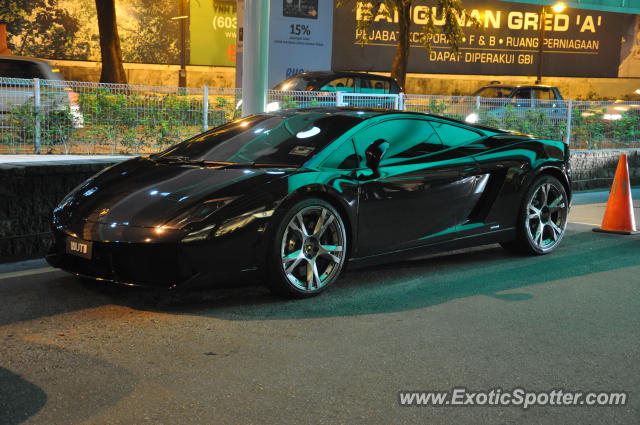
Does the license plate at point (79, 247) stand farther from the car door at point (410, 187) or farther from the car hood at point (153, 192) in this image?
the car door at point (410, 187)

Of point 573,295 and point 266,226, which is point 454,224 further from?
point 266,226

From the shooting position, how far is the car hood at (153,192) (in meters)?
5.34

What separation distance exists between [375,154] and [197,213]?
152cm

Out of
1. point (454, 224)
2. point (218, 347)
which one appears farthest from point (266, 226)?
point (454, 224)

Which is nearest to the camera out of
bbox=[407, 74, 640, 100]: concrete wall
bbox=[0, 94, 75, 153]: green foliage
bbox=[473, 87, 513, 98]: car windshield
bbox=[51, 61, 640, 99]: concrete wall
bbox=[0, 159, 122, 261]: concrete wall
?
bbox=[0, 159, 122, 261]: concrete wall

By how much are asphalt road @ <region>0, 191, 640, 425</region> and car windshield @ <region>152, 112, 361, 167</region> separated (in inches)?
37.4

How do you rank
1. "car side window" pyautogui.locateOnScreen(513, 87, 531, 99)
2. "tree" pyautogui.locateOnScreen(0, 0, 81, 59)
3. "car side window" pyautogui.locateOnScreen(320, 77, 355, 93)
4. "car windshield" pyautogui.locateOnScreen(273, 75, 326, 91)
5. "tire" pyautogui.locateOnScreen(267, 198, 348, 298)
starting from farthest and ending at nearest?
"tree" pyautogui.locateOnScreen(0, 0, 81, 59) < "car side window" pyautogui.locateOnScreen(513, 87, 531, 99) < "car side window" pyautogui.locateOnScreen(320, 77, 355, 93) < "car windshield" pyautogui.locateOnScreen(273, 75, 326, 91) < "tire" pyautogui.locateOnScreen(267, 198, 348, 298)

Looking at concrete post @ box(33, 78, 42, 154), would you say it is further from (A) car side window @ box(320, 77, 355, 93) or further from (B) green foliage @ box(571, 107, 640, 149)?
(B) green foliage @ box(571, 107, 640, 149)

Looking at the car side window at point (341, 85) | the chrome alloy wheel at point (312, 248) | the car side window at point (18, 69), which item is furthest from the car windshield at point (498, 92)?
the chrome alloy wheel at point (312, 248)

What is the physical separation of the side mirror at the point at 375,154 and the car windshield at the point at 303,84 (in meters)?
13.0

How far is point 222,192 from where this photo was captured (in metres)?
5.43

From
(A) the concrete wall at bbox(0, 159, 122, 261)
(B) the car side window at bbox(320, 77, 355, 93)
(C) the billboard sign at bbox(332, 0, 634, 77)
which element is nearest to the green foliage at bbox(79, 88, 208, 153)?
(B) the car side window at bbox(320, 77, 355, 93)

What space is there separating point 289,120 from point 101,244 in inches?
77.5

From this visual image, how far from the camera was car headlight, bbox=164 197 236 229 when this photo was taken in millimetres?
5203
